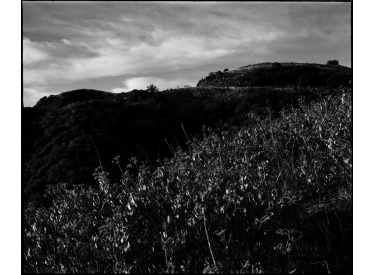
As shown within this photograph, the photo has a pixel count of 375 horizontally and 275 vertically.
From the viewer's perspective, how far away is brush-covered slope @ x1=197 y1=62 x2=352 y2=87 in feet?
111

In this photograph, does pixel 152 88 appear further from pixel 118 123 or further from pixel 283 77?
pixel 283 77

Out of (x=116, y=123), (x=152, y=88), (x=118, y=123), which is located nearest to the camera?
(x=116, y=123)

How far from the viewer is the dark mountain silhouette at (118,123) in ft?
42.3

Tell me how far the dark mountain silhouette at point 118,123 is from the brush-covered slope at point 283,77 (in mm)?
1072

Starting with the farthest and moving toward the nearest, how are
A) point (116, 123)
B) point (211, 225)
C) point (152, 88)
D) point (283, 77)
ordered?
point (283, 77) → point (152, 88) → point (116, 123) → point (211, 225)

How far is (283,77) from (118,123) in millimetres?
21178

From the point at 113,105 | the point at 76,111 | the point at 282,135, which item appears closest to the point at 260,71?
the point at 113,105

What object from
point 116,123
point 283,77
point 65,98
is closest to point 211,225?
point 116,123

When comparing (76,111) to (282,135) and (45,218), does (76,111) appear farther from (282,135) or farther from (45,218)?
(45,218)

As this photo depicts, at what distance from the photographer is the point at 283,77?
3853 cm

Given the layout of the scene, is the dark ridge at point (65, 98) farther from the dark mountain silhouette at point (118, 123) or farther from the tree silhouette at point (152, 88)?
the tree silhouette at point (152, 88)

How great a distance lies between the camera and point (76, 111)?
21.2 m

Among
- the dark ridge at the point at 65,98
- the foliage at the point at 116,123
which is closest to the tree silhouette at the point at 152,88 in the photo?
the foliage at the point at 116,123
